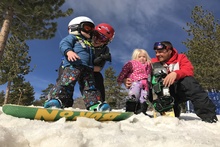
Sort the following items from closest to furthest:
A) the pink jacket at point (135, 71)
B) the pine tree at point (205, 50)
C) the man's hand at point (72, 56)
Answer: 1. the man's hand at point (72, 56)
2. the pink jacket at point (135, 71)
3. the pine tree at point (205, 50)

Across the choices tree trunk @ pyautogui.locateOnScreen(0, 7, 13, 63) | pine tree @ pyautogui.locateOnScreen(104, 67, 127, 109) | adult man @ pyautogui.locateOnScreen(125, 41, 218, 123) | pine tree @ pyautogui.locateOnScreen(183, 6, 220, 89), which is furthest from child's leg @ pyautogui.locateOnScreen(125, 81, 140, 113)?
pine tree @ pyautogui.locateOnScreen(104, 67, 127, 109)

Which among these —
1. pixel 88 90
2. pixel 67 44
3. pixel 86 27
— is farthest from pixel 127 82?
Answer: pixel 67 44

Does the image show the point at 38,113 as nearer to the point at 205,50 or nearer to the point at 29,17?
the point at 29,17

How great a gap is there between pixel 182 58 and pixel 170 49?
0.24m

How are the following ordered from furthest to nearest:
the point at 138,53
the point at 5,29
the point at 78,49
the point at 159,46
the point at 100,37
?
the point at 5,29
the point at 138,53
the point at 100,37
the point at 159,46
the point at 78,49

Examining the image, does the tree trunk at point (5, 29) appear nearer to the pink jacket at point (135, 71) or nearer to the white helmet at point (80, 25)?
the pink jacket at point (135, 71)

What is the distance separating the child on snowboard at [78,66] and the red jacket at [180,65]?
1.15m

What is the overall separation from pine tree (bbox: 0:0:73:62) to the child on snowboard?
26.2 feet

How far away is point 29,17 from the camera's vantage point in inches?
471

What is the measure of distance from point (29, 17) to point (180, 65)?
35.0 ft

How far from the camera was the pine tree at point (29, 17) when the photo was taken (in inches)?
415

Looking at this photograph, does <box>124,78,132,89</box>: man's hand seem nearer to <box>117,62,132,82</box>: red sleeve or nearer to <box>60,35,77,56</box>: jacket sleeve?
<box>117,62,132,82</box>: red sleeve

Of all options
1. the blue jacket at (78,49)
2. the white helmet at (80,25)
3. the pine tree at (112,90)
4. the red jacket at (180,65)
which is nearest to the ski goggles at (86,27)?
the white helmet at (80,25)

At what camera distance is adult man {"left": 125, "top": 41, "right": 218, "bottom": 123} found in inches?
109
